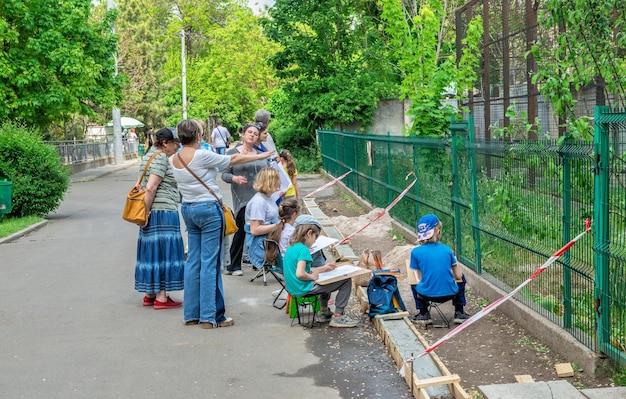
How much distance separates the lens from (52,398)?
19.6ft

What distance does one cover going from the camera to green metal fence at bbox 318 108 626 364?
18.6ft

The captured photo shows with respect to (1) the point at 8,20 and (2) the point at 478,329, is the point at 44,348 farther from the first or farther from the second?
(1) the point at 8,20

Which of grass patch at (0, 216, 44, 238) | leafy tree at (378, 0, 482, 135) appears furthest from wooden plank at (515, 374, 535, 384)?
grass patch at (0, 216, 44, 238)

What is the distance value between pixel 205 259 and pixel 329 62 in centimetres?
2419

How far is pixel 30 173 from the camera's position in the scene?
17.7 m

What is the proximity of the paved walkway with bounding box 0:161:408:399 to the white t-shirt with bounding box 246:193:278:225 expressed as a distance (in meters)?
0.86

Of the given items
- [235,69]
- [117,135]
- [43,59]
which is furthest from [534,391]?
[235,69]

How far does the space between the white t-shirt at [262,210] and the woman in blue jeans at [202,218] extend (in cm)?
141

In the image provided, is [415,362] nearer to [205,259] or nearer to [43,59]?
[205,259]

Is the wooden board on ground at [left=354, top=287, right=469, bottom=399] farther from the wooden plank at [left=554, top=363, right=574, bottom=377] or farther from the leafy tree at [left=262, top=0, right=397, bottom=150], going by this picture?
the leafy tree at [left=262, top=0, right=397, bottom=150]

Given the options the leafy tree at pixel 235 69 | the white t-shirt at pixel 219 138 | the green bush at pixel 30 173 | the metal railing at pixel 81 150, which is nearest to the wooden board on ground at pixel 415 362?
the green bush at pixel 30 173

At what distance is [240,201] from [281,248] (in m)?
1.95

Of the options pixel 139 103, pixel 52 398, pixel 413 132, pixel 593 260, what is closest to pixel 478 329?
pixel 593 260

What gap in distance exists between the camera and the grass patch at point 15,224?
51.1ft
